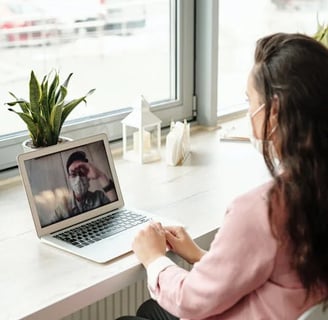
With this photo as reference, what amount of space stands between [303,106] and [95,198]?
2.28 ft

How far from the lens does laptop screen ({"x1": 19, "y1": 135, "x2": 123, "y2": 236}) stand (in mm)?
1650

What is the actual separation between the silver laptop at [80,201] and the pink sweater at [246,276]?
0.31 m

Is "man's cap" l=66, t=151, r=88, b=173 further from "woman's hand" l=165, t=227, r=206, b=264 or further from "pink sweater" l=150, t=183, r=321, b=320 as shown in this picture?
"pink sweater" l=150, t=183, r=321, b=320

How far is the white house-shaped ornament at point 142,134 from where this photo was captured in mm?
2246

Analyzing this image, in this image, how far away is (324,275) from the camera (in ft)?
4.15

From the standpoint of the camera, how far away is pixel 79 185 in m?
1.73

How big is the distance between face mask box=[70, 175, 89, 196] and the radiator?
50 cm

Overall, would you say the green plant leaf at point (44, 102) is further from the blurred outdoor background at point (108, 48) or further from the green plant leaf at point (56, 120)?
the blurred outdoor background at point (108, 48)

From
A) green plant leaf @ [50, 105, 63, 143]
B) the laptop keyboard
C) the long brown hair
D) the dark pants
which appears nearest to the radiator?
the dark pants

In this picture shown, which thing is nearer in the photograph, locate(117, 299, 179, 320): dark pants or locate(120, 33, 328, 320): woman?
locate(120, 33, 328, 320): woman

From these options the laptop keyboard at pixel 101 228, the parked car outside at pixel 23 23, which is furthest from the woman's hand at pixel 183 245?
the parked car outside at pixel 23 23

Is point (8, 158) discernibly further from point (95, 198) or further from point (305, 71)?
point (305, 71)

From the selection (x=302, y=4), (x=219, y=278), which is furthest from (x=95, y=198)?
(x=302, y=4)

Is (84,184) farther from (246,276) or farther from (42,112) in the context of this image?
(246,276)
